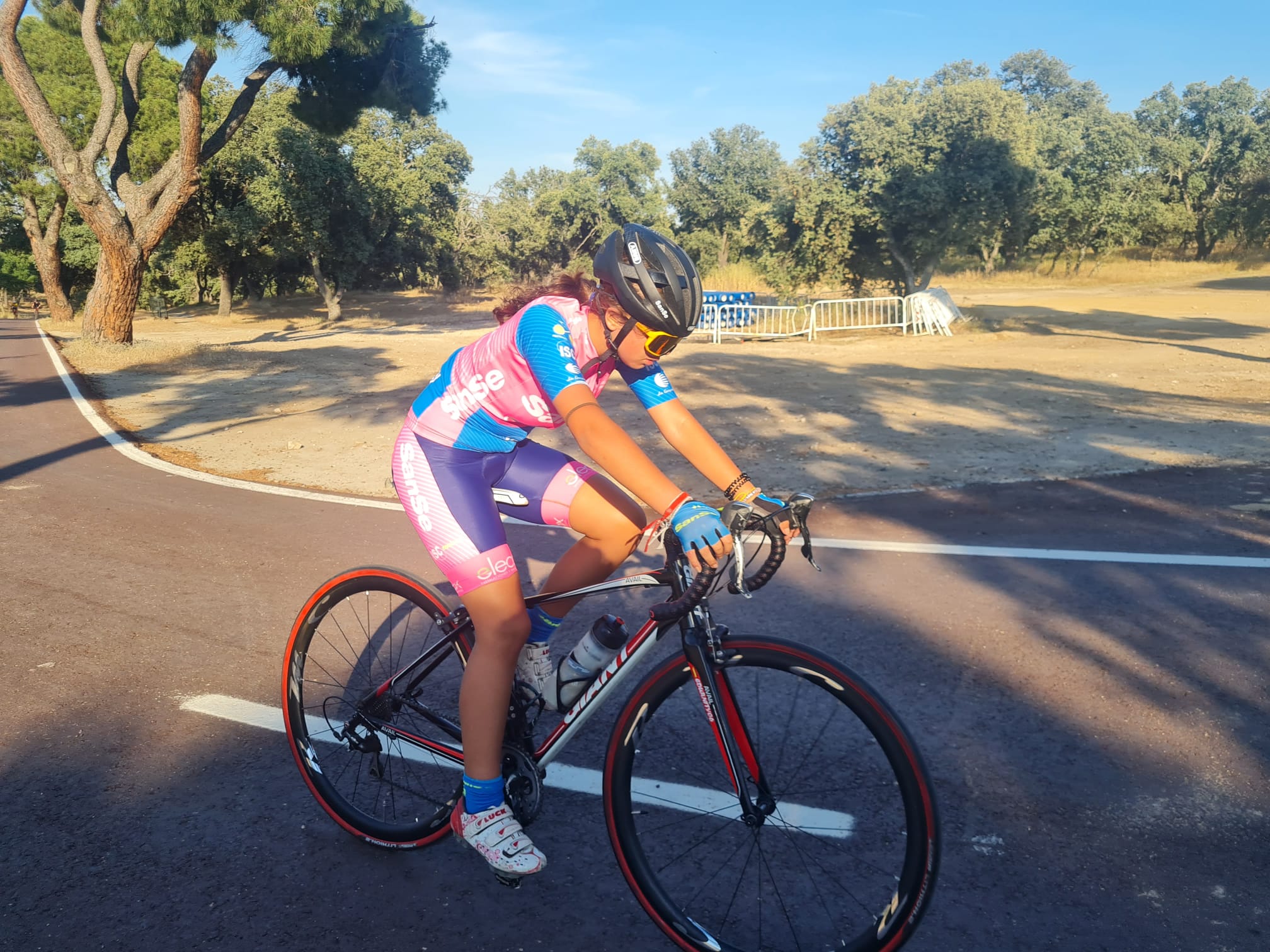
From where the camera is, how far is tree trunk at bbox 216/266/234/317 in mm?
42281

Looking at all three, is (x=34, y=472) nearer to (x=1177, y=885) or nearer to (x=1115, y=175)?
(x=1177, y=885)

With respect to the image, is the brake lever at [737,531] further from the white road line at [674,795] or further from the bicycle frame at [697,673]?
the white road line at [674,795]

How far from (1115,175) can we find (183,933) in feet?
218

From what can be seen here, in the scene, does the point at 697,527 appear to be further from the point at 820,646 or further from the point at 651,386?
the point at 820,646

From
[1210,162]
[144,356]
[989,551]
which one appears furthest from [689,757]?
[1210,162]

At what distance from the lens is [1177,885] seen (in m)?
2.78

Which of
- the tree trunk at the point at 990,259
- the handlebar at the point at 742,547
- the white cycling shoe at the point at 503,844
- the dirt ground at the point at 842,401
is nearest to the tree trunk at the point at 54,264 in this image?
the dirt ground at the point at 842,401

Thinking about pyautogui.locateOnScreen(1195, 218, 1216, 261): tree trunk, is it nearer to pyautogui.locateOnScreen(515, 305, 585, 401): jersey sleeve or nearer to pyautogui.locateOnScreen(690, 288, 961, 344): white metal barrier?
pyautogui.locateOnScreen(690, 288, 961, 344): white metal barrier

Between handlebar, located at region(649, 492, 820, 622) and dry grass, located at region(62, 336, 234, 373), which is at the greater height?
handlebar, located at region(649, 492, 820, 622)

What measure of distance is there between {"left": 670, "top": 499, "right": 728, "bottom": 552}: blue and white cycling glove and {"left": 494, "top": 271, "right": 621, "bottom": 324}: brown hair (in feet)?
2.41

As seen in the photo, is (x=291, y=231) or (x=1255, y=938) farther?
(x=291, y=231)

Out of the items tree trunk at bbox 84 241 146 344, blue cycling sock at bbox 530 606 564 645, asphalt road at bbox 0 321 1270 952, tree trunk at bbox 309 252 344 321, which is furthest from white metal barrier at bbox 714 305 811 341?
blue cycling sock at bbox 530 606 564 645

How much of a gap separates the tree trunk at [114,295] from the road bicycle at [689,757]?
876 inches

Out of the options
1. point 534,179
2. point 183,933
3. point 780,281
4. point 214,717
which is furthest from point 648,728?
point 534,179
